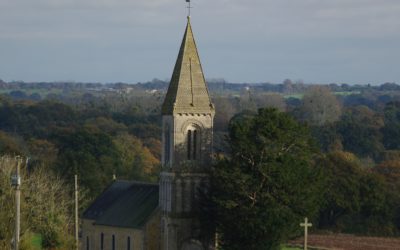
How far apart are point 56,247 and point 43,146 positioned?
59.9m

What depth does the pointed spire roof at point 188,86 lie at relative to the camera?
58062 millimetres

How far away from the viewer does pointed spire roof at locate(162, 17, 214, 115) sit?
5806 centimetres

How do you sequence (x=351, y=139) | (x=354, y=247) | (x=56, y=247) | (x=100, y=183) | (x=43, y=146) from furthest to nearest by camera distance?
1. (x=351, y=139)
2. (x=43, y=146)
3. (x=100, y=183)
4. (x=354, y=247)
5. (x=56, y=247)

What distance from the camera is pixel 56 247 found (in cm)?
6325

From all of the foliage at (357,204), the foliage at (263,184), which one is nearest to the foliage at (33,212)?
the foliage at (263,184)

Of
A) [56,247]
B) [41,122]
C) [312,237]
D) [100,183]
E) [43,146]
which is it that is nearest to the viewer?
[56,247]

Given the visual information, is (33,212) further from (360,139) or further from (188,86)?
(360,139)

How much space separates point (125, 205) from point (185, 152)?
317 inches

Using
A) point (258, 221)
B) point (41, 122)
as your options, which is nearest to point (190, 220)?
point (258, 221)

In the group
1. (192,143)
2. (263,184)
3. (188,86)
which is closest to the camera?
(263,184)

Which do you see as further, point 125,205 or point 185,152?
point 125,205

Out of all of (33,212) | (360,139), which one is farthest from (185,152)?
(360,139)

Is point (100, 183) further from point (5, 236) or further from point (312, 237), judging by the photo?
point (5, 236)

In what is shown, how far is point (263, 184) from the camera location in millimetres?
57062
